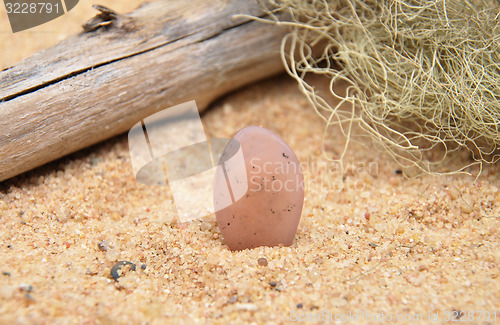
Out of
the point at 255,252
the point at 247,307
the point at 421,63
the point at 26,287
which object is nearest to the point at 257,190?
the point at 255,252

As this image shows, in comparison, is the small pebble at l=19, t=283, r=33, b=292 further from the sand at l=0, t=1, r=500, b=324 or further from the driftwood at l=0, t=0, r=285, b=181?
the driftwood at l=0, t=0, r=285, b=181

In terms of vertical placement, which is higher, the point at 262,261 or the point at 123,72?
the point at 123,72

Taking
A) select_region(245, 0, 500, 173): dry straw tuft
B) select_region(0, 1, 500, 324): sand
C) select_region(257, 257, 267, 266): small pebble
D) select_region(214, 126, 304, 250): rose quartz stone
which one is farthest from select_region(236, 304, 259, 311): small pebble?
select_region(245, 0, 500, 173): dry straw tuft

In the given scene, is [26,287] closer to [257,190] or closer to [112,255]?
[112,255]

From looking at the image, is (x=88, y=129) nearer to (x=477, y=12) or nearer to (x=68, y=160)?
(x=68, y=160)

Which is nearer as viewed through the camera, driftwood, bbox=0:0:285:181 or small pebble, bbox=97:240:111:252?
small pebble, bbox=97:240:111:252

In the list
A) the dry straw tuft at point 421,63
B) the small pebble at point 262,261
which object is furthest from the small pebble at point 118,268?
the dry straw tuft at point 421,63
